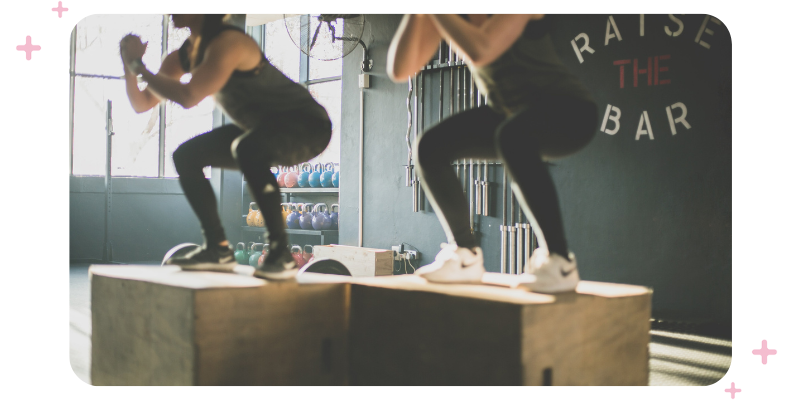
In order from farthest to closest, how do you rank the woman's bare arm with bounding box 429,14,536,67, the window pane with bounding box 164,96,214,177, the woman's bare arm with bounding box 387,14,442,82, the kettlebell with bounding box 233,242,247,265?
1. the window pane with bounding box 164,96,214,177
2. the kettlebell with bounding box 233,242,247,265
3. the woman's bare arm with bounding box 387,14,442,82
4. the woman's bare arm with bounding box 429,14,536,67

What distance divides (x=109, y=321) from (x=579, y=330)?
1355 millimetres

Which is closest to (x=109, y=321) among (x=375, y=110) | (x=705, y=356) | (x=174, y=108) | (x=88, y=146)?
(x=705, y=356)

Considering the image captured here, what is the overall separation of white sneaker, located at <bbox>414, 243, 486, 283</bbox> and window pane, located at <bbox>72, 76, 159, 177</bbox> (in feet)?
11.1

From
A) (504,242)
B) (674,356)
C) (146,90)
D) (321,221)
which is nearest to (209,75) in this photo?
(146,90)

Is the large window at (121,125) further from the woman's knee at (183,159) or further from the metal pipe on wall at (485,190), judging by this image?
the metal pipe on wall at (485,190)

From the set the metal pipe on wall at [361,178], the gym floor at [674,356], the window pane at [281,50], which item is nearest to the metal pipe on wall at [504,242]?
the gym floor at [674,356]

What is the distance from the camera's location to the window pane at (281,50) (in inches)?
271

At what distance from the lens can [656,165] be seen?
379 centimetres

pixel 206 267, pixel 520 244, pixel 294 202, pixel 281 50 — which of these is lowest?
pixel 520 244

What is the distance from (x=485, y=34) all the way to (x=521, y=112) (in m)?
0.21

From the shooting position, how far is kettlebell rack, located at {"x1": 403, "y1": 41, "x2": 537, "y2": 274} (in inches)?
173

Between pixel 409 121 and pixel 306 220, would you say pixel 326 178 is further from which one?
pixel 409 121
